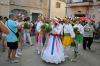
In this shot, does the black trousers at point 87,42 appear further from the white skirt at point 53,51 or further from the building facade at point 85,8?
the building facade at point 85,8

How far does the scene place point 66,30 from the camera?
10.6m

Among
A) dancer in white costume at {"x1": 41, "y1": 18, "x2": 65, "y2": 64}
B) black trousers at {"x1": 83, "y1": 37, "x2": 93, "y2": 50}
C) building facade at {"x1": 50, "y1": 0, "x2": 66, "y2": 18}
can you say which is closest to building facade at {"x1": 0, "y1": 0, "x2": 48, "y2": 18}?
building facade at {"x1": 50, "y1": 0, "x2": 66, "y2": 18}

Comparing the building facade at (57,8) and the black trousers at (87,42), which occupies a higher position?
the building facade at (57,8)

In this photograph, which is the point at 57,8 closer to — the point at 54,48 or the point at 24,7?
the point at 24,7

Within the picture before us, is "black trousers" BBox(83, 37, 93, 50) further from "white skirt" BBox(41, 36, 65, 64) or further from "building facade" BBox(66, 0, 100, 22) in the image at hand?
"building facade" BBox(66, 0, 100, 22)

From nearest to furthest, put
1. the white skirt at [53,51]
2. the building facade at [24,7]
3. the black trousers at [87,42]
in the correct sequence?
1. the white skirt at [53,51]
2. the black trousers at [87,42]
3. the building facade at [24,7]

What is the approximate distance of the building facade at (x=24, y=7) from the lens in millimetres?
26047

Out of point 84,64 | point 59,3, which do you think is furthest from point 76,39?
point 59,3

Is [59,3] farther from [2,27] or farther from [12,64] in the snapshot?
[2,27]

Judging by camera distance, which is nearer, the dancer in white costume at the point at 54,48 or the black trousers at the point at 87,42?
the dancer in white costume at the point at 54,48

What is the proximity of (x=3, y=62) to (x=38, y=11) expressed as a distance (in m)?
23.2

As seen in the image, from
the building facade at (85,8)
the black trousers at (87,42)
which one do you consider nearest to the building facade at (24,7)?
the building facade at (85,8)

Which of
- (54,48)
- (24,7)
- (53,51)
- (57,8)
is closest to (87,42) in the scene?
(54,48)

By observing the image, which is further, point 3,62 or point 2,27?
point 3,62
